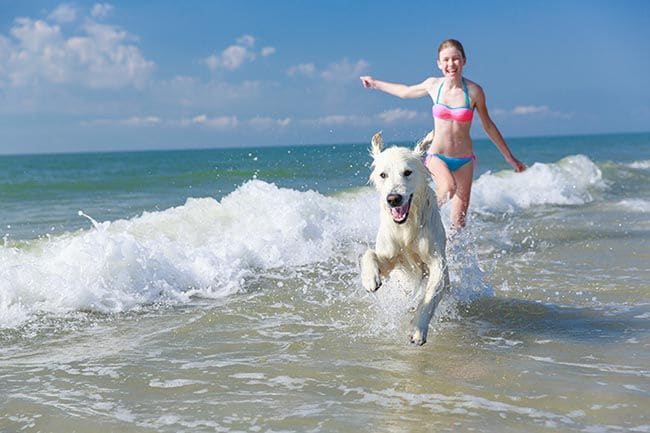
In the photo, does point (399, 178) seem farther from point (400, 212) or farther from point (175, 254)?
point (175, 254)

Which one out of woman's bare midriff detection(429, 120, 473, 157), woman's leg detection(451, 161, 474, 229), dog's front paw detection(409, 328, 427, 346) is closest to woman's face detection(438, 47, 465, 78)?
woman's bare midriff detection(429, 120, 473, 157)

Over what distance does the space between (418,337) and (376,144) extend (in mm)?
1522

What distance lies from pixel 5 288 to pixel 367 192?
1152 cm

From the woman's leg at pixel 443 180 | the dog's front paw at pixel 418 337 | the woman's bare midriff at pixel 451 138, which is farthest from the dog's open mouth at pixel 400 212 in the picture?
the woman's bare midriff at pixel 451 138

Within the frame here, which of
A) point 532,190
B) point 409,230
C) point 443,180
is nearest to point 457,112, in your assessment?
point 443,180

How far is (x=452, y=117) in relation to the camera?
23.1ft

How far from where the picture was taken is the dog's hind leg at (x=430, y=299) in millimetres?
5008

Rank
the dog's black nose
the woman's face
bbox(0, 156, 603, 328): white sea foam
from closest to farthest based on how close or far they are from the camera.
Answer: the dog's black nose → bbox(0, 156, 603, 328): white sea foam → the woman's face

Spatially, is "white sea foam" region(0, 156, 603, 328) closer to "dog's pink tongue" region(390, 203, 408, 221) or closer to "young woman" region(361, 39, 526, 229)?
"young woman" region(361, 39, 526, 229)

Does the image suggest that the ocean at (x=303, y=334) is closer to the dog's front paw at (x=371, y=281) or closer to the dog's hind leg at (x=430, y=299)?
the dog's hind leg at (x=430, y=299)

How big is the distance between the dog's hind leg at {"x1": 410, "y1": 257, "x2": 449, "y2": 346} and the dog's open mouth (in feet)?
1.66

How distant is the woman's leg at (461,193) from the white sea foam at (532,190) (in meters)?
7.99

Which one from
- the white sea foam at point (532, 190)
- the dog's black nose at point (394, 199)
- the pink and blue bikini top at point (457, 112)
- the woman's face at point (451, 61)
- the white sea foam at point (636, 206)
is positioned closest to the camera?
the dog's black nose at point (394, 199)

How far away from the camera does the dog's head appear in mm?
5148
